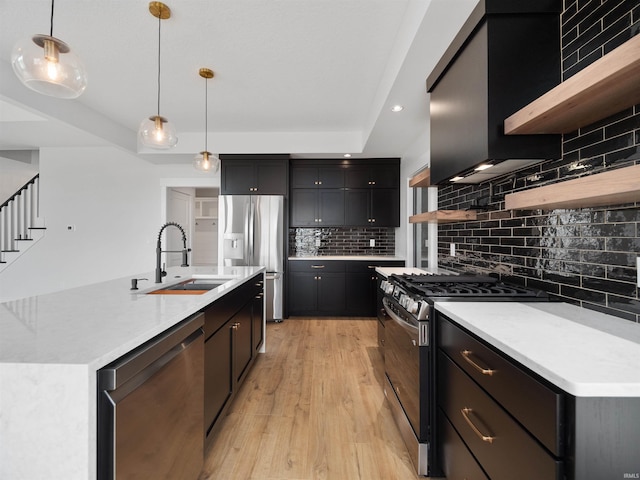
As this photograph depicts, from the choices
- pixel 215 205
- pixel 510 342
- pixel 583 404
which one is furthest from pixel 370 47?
pixel 215 205

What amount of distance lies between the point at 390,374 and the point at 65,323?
73.4 inches

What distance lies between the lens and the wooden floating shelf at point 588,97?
34.9 inches

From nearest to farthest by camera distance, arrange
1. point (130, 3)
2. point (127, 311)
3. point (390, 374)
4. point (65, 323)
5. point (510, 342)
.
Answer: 1. point (510, 342)
2. point (65, 323)
3. point (127, 311)
4. point (130, 3)
5. point (390, 374)

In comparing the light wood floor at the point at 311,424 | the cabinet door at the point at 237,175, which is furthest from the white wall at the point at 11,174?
the light wood floor at the point at 311,424

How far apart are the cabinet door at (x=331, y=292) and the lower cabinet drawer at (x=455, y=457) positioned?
3.05m

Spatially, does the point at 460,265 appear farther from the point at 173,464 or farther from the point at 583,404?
the point at 173,464

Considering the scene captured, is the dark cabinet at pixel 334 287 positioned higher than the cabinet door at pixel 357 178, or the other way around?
the cabinet door at pixel 357 178

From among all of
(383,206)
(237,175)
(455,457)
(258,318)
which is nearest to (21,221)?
(237,175)

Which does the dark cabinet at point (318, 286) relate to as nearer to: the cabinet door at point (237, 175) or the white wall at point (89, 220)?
the cabinet door at point (237, 175)

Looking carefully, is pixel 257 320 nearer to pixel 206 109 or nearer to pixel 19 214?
pixel 206 109

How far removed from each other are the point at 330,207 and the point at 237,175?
4.91ft

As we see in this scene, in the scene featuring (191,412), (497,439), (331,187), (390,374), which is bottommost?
(390,374)

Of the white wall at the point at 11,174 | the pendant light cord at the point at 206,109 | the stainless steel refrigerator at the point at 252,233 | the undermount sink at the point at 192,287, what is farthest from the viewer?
the white wall at the point at 11,174

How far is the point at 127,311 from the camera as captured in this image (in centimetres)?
127
